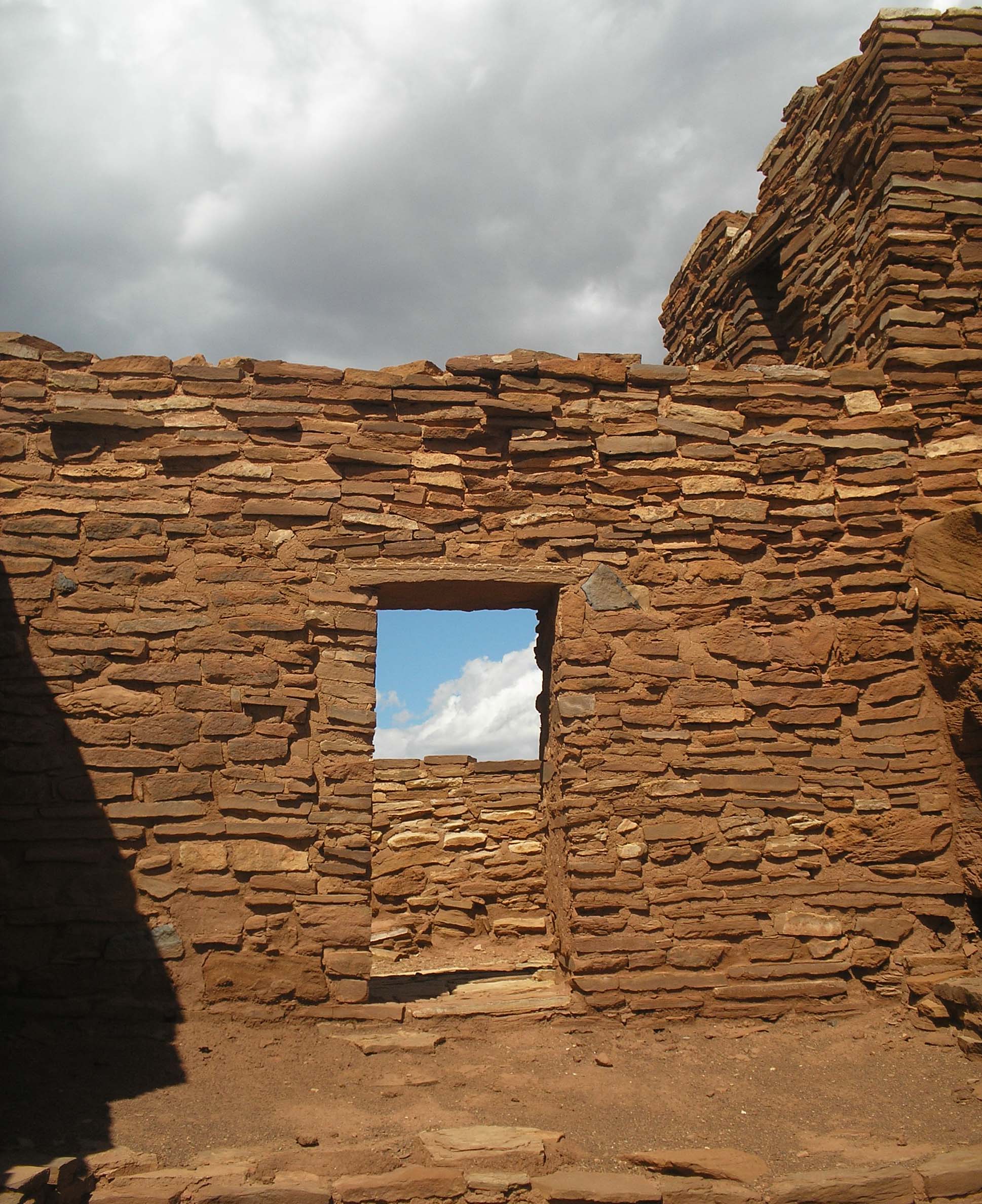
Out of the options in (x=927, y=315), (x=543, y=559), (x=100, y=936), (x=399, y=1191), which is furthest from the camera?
(x=927, y=315)

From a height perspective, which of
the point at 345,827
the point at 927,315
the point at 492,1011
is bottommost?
the point at 492,1011

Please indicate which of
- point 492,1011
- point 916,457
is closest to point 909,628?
point 916,457

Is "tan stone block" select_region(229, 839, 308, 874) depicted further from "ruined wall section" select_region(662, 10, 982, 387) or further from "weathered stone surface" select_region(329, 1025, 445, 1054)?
"ruined wall section" select_region(662, 10, 982, 387)

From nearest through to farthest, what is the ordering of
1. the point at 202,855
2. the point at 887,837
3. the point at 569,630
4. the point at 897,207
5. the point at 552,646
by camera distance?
1. the point at 202,855
2. the point at 887,837
3. the point at 569,630
4. the point at 552,646
5. the point at 897,207

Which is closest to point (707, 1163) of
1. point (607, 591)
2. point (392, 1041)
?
point (392, 1041)

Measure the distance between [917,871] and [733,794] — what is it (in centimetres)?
104

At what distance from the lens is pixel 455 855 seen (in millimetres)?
7801

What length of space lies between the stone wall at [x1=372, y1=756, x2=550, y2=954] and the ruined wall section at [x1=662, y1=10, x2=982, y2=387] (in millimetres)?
4187

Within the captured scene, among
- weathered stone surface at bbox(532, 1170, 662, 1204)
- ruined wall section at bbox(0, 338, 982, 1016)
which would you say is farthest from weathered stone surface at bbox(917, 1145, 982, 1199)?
ruined wall section at bbox(0, 338, 982, 1016)

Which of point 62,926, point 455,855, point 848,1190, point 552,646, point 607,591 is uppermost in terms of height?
point 607,591

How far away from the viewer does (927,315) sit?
19.1 feet

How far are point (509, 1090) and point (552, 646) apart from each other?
2.28 meters

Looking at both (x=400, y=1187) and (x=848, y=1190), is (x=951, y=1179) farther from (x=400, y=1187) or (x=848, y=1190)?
(x=400, y=1187)

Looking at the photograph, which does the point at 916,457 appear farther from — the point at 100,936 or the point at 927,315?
the point at 100,936
